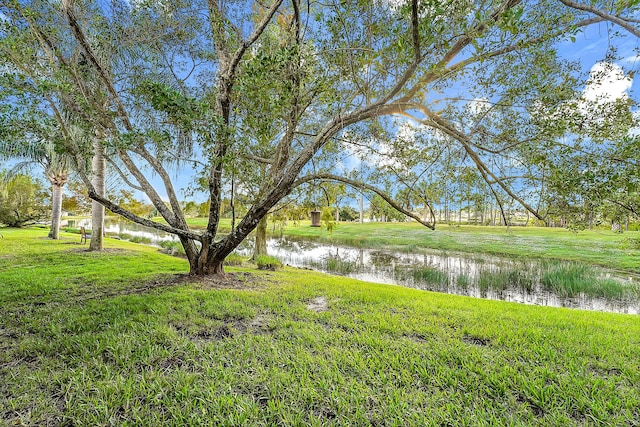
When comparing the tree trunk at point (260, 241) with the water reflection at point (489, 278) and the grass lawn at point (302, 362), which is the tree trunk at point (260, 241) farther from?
the grass lawn at point (302, 362)

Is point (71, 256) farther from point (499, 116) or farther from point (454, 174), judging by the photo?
point (499, 116)

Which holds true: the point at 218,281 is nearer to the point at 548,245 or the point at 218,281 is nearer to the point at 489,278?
the point at 489,278

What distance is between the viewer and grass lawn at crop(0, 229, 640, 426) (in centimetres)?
188

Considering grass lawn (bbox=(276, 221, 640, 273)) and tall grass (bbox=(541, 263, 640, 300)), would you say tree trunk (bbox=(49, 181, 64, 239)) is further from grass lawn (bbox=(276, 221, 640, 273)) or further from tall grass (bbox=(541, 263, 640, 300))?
tall grass (bbox=(541, 263, 640, 300))

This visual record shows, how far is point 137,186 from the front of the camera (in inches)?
212

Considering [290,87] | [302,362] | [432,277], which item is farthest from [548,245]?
[302,362]

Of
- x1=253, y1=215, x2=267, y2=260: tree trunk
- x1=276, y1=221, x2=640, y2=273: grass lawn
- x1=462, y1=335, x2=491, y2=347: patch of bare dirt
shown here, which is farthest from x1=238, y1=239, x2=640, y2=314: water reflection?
x1=462, y1=335, x2=491, y2=347: patch of bare dirt

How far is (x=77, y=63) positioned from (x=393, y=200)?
6.51m

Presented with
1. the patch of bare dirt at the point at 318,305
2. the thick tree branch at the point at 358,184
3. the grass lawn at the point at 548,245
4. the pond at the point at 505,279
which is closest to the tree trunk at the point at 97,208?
the pond at the point at 505,279

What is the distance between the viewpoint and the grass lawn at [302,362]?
6.17 ft

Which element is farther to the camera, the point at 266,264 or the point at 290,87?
the point at 266,264

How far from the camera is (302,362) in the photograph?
2508 millimetres

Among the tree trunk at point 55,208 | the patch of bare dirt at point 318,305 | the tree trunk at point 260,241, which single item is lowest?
the patch of bare dirt at point 318,305

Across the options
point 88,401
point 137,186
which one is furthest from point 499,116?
point 137,186
